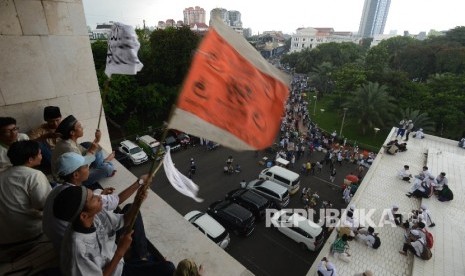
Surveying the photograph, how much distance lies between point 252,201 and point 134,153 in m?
10.4

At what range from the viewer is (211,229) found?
1158 cm

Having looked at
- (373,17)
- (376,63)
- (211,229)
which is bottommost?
(211,229)

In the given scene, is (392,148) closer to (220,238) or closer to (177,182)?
(220,238)

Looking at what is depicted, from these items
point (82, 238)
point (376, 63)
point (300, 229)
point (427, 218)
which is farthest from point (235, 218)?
point (376, 63)

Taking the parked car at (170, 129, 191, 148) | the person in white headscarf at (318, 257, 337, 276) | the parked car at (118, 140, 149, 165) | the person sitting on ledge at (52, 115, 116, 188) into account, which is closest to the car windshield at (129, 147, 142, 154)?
the parked car at (118, 140, 149, 165)

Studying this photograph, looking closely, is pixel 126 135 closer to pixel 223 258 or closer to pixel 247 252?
pixel 247 252

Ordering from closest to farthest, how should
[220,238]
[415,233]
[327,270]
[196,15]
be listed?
[327,270] → [415,233] → [220,238] → [196,15]

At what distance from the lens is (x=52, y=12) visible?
5824 millimetres

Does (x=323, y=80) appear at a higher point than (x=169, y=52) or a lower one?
lower

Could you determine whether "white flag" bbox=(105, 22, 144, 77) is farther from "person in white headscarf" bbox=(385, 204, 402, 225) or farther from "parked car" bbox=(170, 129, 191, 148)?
"parked car" bbox=(170, 129, 191, 148)

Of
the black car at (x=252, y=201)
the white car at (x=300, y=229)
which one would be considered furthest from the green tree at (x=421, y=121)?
the black car at (x=252, y=201)

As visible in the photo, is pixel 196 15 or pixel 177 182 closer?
pixel 177 182

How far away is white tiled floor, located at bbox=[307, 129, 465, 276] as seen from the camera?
28.7ft

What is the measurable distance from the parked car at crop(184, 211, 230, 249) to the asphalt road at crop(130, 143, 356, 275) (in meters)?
0.90
